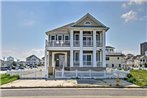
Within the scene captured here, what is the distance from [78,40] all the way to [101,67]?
17.3ft

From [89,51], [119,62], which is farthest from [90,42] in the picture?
[119,62]

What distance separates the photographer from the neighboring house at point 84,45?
37062mm

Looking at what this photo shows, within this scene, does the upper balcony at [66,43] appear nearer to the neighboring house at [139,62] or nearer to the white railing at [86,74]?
the white railing at [86,74]

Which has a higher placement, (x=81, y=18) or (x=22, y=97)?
(x=81, y=18)

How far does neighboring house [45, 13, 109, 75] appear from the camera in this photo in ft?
122

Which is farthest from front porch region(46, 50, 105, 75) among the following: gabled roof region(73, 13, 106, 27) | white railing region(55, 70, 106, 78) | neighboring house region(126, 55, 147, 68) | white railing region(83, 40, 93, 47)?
neighboring house region(126, 55, 147, 68)

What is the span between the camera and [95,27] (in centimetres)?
3731

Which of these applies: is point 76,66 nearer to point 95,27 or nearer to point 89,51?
point 89,51

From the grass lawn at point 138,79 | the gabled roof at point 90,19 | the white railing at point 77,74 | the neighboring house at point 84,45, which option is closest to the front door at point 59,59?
the neighboring house at point 84,45

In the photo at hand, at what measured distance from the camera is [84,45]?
123ft

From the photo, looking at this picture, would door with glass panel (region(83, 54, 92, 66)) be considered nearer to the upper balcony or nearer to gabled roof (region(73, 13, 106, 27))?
the upper balcony

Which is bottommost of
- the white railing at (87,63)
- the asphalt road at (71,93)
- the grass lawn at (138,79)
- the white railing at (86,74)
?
the asphalt road at (71,93)

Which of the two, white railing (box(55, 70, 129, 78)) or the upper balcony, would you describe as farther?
the upper balcony

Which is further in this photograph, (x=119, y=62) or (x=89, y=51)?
(x=119, y=62)
